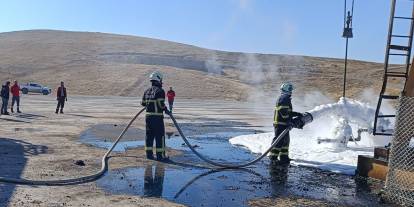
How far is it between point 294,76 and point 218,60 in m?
18.3

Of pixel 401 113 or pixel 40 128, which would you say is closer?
pixel 401 113

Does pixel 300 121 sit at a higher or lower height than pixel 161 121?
higher

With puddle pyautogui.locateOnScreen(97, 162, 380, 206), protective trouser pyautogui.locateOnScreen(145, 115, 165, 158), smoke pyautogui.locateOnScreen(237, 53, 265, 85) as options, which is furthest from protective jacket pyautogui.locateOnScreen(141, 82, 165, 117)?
smoke pyautogui.locateOnScreen(237, 53, 265, 85)

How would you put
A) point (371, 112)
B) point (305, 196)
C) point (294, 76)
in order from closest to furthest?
point (305, 196) → point (371, 112) → point (294, 76)

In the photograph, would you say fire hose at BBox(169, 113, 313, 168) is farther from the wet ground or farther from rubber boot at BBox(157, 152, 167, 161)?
rubber boot at BBox(157, 152, 167, 161)

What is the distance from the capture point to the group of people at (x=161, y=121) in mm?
10867

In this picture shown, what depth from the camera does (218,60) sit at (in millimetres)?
86188

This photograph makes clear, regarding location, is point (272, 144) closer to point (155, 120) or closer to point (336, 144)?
point (336, 144)

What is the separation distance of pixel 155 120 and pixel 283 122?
115 inches

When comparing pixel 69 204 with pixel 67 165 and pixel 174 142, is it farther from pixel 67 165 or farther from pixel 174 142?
pixel 174 142

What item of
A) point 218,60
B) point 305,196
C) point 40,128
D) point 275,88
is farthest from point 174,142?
point 218,60

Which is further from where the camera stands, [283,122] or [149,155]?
[283,122]

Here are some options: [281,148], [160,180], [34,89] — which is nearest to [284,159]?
[281,148]

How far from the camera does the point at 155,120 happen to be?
11.0 meters
